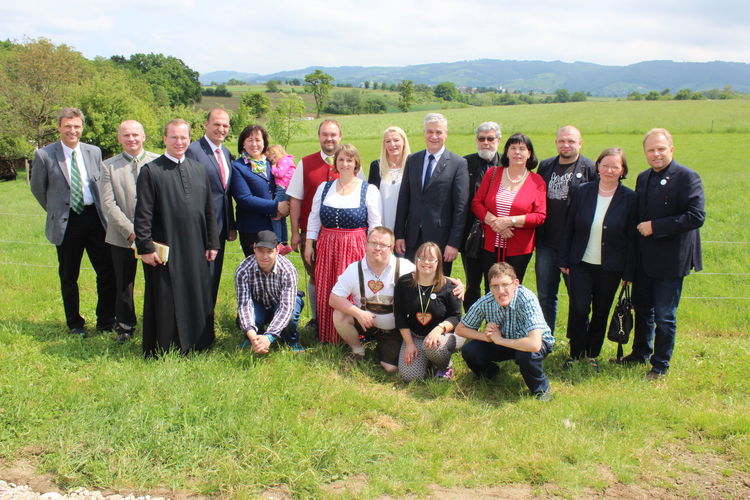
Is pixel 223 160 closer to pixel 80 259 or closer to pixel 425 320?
pixel 80 259

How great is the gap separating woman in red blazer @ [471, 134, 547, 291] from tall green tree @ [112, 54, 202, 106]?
8692cm

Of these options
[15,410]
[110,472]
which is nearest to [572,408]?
[110,472]

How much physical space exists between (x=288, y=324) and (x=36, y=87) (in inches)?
1681

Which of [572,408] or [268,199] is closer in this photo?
[572,408]

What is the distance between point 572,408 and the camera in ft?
15.7

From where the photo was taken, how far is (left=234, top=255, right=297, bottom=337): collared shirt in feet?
18.6

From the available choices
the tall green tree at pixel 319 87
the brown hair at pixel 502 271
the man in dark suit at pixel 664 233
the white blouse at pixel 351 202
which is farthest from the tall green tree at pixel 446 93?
the brown hair at pixel 502 271

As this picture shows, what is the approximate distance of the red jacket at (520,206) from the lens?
554 centimetres

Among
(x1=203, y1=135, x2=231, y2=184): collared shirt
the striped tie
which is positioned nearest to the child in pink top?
(x1=203, y1=135, x2=231, y2=184): collared shirt

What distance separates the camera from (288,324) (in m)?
5.81

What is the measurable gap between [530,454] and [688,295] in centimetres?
558

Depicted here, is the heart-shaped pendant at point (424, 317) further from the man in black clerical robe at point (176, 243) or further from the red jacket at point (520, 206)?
the man in black clerical robe at point (176, 243)

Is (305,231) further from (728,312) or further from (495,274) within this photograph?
(728,312)

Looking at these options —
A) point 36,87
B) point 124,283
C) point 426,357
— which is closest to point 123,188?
point 124,283
